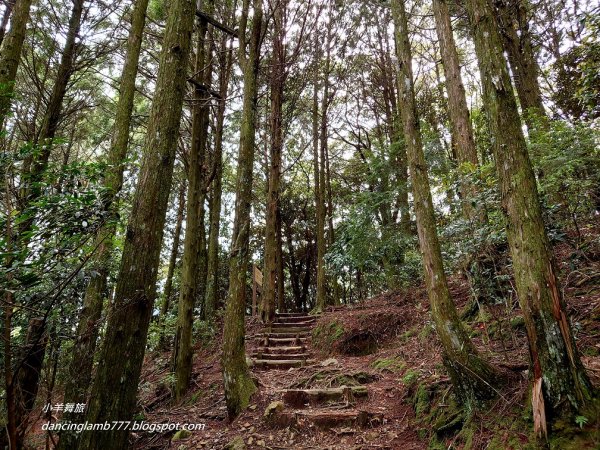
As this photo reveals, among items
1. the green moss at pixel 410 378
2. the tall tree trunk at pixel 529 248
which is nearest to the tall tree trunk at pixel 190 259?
the green moss at pixel 410 378

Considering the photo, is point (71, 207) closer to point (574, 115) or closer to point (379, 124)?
point (574, 115)

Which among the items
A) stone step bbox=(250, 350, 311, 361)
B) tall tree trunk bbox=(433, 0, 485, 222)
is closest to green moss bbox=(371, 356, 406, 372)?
stone step bbox=(250, 350, 311, 361)

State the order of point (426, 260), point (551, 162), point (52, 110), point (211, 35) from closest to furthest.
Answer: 1. point (426, 260)
2. point (551, 162)
3. point (52, 110)
4. point (211, 35)

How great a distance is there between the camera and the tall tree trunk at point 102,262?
11.3ft

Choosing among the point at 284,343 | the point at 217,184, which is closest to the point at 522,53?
the point at 217,184

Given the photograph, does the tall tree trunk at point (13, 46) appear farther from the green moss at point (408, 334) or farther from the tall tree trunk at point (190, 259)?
the green moss at point (408, 334)

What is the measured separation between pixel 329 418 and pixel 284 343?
4542 mm

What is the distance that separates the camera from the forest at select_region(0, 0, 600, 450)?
2.65 m

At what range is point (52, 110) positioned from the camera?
21.6ft

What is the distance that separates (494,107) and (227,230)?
1600 cm

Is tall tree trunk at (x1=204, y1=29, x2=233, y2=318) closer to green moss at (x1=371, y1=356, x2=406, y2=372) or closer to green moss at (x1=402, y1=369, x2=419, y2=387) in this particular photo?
green moss at (x1=371, y1=356, x2=406, y2=372)

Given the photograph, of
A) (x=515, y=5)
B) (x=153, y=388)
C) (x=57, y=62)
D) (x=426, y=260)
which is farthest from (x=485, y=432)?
(x=57, y=62)

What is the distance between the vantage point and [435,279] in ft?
12.1

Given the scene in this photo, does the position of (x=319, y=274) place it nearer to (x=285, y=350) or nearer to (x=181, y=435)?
(x=285, y=350)
